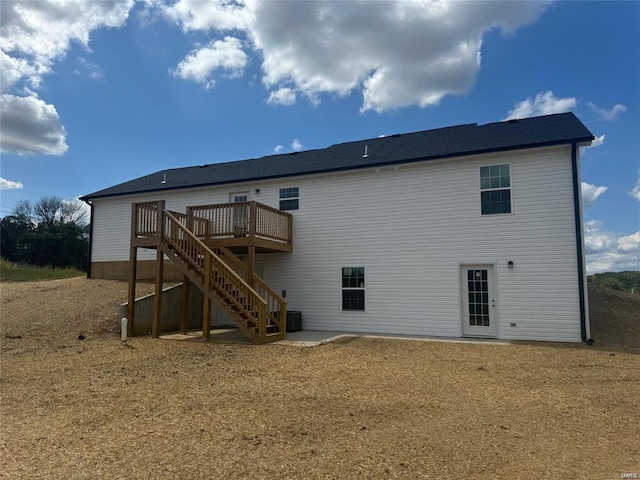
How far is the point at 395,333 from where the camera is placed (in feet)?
40.1

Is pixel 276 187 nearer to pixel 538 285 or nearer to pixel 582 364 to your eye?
pixel 538 285

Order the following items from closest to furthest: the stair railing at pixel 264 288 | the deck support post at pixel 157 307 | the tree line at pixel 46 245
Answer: the stair railing at pixel 264 288, the deck support post at pixel 157 307, the tree line at pixel 46 245

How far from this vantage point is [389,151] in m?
13.8

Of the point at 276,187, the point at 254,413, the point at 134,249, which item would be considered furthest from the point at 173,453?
the point at 276,187

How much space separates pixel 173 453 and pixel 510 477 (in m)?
2.89

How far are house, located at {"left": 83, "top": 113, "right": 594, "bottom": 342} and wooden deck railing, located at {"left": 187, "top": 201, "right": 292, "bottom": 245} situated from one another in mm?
55

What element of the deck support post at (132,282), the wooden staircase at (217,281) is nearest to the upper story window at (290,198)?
→ the wooden staircase at (217,281)

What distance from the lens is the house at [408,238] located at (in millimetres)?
10680

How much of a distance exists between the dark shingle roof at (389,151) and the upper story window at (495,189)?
60 cm

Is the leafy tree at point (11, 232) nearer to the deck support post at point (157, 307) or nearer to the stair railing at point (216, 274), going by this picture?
the deck support post at point (157, 307)

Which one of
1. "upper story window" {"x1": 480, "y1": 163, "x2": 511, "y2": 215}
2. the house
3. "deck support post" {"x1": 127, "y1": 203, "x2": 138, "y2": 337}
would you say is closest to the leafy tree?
"deck support post" {"x1": 127, "y1": 203, "x2": 138, "y2": 337}

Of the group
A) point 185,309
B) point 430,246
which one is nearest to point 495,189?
point 430,246

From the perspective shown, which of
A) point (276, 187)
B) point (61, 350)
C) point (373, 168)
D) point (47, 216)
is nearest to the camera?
point (61, 350)

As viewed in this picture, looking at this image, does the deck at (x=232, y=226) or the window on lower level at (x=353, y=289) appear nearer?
the deck at (x=232, y=226)
